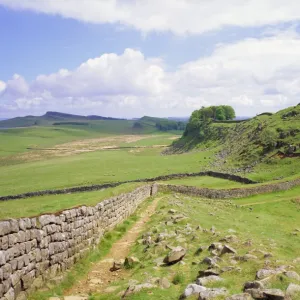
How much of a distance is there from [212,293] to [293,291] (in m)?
2.41

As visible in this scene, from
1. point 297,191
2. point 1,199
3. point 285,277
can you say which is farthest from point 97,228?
point 1,199

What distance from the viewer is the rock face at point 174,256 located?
16594 millimetres

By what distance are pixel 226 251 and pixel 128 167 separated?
96243 millimetres

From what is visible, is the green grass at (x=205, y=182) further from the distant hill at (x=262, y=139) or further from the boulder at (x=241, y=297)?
the boulder at (x=241, y=297)

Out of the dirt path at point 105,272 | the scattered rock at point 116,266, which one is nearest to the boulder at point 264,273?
the dirt path at point 105,272

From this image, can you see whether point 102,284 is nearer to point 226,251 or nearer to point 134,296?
point 134,296

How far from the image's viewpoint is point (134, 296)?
41.5ft

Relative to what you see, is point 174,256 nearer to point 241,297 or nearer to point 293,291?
point 241,297

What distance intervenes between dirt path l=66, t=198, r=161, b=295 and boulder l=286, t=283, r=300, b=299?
24.6 ft

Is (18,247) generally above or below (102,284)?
above

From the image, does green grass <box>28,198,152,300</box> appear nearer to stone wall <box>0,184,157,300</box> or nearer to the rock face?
stone wall <box>0,184,157,300</box>

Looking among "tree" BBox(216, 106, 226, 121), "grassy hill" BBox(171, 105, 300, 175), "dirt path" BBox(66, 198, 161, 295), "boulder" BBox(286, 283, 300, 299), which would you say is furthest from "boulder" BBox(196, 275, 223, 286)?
"tree" BBox(216, 106, 226, 121)

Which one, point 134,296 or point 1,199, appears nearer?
point 134,296

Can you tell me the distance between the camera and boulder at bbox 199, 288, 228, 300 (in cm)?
1136
